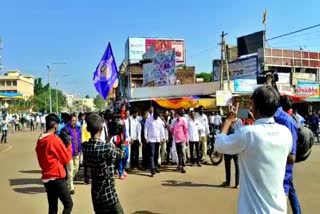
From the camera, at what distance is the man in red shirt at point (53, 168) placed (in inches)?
237

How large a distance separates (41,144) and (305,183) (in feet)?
21.9

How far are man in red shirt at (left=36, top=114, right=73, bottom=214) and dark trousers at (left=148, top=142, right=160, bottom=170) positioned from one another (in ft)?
19.6

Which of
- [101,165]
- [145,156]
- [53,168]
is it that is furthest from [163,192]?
[101,165]

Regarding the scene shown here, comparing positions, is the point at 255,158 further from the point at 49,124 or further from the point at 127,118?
the point at 127,118

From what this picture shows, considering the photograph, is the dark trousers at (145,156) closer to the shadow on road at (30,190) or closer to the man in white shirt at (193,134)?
the man in white shirt at (193,134)

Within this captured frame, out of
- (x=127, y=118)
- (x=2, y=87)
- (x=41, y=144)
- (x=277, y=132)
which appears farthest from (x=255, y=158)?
(x=2, y=87)

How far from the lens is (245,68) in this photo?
45375 mm

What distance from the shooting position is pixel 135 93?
42406 mm

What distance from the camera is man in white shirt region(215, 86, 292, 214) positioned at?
10.2 feet

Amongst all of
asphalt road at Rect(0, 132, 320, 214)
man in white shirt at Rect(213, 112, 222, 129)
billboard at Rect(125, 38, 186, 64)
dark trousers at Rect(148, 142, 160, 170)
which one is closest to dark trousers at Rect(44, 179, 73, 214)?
asphalt road at Rect(0, 132, 320, 214)

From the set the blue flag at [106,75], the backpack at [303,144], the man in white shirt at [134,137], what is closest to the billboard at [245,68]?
the blue flag at [106,75]

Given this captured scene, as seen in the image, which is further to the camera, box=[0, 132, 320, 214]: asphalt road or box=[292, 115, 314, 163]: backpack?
box=[0, 132, 320, 214]: asphalt road

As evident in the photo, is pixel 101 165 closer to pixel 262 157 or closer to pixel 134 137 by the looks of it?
pixel 262 157

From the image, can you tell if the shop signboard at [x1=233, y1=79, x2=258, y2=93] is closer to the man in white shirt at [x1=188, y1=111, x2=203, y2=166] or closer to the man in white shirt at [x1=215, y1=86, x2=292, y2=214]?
the man in white shirt at [x1=188, y1=111, x2=203, y2=166]
